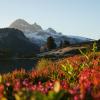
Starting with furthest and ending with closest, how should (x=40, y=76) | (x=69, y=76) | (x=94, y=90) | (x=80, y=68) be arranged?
(x=40, y=76) < (x=80, y=68) < (x=69, y=76) < (x=94, y=90)

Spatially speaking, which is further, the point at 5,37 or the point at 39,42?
the point at 39,42

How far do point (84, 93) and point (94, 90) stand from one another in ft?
1.53

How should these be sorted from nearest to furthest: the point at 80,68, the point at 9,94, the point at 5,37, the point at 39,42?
the point at 9,94 → the point at 80,68 → the point at 5,37 → the point at 39,42

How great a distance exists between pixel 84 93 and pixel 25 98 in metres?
1.00

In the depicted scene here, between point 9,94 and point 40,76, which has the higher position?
point 9,94

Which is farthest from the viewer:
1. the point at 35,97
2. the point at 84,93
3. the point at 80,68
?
the point at 80,68

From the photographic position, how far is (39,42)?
193 m

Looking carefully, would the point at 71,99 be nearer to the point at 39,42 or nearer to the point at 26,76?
the point at 26,76

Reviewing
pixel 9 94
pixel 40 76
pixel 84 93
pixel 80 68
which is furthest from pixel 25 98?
pixel 40 76

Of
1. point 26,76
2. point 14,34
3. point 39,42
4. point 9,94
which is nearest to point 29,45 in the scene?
point 14,34

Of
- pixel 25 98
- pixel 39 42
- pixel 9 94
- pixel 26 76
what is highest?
pixel 25 98

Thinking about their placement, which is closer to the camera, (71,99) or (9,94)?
(71,99)

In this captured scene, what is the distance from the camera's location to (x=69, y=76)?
428 inches

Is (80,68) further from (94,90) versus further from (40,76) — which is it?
(94,90)
